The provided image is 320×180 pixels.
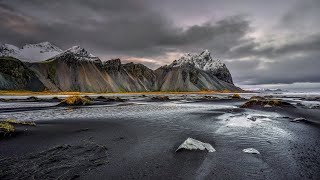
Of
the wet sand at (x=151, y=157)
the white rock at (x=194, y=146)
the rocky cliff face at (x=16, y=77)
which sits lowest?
the wet sand at (x=151, y=157)

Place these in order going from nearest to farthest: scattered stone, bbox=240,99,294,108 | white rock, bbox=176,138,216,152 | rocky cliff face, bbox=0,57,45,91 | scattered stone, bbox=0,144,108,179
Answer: scattered stone, bbox=0,144,108,179
white rock, bbox=176,138,216,152
scattered stone, bbox=240,99,294,108
rocky cliff face, bbox=0,57,45,91

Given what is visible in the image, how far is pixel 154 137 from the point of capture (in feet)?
47.8

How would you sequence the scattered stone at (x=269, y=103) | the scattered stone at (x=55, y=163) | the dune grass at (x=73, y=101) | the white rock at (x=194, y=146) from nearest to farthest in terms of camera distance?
the scattered stone at (x=55, y=163), the white rock at (x=194, y=146), the scattered stone at (x=269, y=103), the dune grass at (x=73, y=101)

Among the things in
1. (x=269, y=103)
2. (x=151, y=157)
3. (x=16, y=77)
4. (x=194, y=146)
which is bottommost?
(x=151, y=157)

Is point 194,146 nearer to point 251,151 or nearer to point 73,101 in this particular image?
point 251,151

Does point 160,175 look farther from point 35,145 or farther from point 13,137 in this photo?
point 13,137

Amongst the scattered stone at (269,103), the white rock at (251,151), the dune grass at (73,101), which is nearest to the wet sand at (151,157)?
the white rock at (251,151)

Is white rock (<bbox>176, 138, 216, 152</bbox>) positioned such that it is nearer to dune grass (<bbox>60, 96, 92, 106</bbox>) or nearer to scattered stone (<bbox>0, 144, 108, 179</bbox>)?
scattered stone (<bbox>0, 144, 108, 179</bbox>)

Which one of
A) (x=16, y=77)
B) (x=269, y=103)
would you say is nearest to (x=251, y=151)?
(x=269, y=103)

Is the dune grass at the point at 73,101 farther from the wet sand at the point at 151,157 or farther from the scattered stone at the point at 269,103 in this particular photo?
the scattered stone at the point at 269,103

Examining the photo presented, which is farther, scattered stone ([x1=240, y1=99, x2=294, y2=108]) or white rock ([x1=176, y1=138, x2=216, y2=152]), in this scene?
scattered stone ([x1=240, y1=99, x2=294, y2=108])

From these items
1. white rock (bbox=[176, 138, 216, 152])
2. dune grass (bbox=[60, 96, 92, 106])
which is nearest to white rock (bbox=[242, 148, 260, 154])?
white rock (bbox=[176, 138, 216, 152])

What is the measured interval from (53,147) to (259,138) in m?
12.1

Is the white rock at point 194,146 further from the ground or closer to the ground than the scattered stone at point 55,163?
further from the ground
